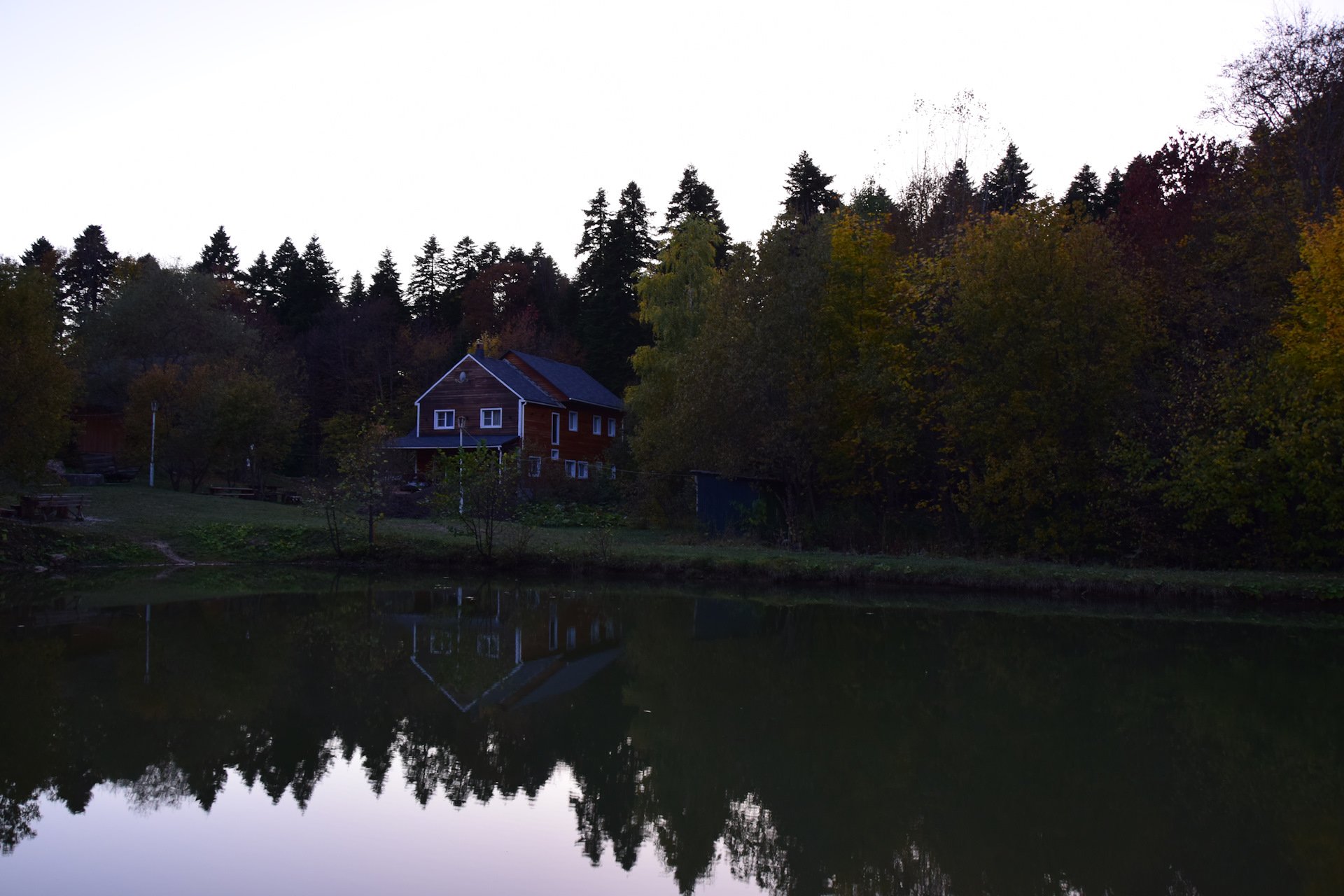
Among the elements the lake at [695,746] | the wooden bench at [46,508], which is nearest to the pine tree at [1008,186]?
the lake at [695,746]

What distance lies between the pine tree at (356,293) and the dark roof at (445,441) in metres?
25.7

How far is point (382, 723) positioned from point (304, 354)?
52895 millimetres

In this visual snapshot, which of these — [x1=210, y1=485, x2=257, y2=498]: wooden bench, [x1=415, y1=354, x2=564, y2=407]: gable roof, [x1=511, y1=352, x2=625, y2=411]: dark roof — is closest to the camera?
[x1=210, y1=485, x2=257, y2=498]: wooden bench

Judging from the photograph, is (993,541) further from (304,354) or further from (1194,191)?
(304,354)

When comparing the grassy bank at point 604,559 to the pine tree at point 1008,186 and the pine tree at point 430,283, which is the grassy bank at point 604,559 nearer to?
the pine tree at point 1008,186

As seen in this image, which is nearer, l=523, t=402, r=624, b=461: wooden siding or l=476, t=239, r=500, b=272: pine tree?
l=523, t=402, r=624, b=461: wooden siding

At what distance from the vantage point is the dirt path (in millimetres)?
23766

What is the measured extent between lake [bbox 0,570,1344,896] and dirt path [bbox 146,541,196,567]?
20.6ft

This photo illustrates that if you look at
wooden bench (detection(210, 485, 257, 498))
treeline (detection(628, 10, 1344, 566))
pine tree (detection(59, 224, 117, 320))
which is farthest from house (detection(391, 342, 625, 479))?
pine tree (detection(59, 224, 117, 320))

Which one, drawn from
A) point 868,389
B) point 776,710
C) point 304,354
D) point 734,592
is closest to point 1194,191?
point 868,389

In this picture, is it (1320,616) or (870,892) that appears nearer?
(870,892)

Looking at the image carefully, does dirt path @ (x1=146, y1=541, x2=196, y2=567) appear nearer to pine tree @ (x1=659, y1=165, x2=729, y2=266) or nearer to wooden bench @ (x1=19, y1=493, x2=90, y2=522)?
wooden bench @ (x1=19, y1=493, x2=90, y2=522)

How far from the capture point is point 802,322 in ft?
90.1

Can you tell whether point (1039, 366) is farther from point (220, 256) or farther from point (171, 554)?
point (220, 256)
